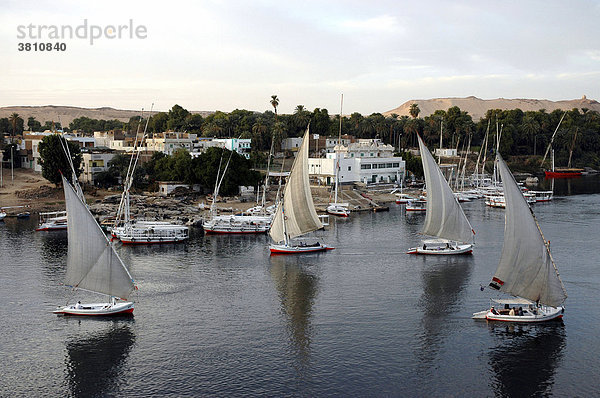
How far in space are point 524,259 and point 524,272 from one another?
0.87 m

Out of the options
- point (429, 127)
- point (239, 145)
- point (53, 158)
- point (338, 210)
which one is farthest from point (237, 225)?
point (429, 127)

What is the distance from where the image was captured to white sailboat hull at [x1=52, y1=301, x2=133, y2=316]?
41875mm

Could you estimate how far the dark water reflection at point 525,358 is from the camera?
A: 106 feet

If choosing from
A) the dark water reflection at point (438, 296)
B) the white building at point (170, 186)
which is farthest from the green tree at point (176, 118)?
the dark water reflection at point (438, 296)

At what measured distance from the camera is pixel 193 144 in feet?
398

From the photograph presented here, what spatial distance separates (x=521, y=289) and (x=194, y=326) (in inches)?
856

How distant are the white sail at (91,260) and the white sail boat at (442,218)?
A: 3045 centimetres

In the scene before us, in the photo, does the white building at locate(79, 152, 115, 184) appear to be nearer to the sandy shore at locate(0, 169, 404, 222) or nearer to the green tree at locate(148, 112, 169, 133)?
the sandy shore at locate(0, 169, 404, 222)

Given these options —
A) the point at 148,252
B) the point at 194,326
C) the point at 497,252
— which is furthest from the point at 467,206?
the point at 194,326

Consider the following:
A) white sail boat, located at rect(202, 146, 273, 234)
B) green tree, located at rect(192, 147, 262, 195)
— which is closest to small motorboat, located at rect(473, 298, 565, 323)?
white sail boat, located at rect(202, 146, 273, 234)

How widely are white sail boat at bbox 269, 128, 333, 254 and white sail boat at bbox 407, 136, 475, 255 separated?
10.5 m

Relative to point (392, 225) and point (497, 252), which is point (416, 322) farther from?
point (392, 225)

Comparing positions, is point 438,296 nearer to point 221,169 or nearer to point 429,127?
point 221,169

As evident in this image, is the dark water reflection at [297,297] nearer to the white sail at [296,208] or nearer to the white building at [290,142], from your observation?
the white sail at [296,208]
